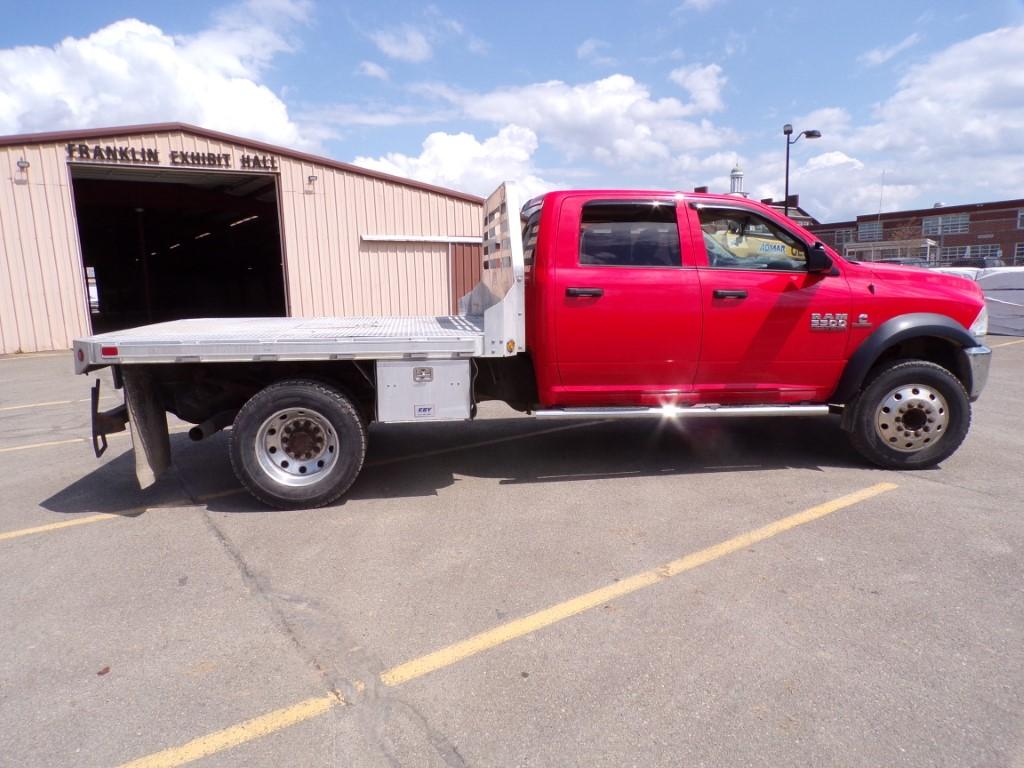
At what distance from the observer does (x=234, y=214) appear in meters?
24.2

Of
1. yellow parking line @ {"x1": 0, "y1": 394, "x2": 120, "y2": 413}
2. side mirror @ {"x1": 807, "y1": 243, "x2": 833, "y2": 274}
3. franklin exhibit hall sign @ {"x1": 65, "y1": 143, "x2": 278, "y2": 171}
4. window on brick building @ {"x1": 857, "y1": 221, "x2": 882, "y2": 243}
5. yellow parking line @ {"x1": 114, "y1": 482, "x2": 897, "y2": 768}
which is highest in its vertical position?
window on brick building @ {"x1": 857, "y1": 221, "x2": 882, "y2": 243}

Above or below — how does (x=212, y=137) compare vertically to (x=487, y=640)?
above

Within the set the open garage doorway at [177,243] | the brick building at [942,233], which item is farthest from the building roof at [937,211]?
the open garage doorway at [177,243]

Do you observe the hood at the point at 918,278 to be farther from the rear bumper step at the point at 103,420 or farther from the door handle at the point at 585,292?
the rear bumper step at the point at 103,420

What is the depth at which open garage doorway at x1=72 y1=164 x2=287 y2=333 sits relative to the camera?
19359 millimetres

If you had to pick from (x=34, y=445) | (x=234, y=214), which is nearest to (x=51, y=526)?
(x=34, y=445)

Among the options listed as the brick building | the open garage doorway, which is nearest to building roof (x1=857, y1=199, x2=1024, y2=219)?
the brick building

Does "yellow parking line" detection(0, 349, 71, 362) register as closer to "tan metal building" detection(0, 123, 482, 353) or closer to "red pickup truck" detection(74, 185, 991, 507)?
"tan metal building" detection(0, 123, 482, 353)

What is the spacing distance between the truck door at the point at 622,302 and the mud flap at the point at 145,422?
2854 millimetres

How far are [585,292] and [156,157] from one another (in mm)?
13446

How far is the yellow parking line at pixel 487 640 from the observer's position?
2.36 meters

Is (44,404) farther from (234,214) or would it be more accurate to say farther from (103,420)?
(234,214)

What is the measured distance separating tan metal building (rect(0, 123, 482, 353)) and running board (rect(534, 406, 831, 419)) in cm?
1272

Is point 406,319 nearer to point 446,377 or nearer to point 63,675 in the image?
point 446,377
